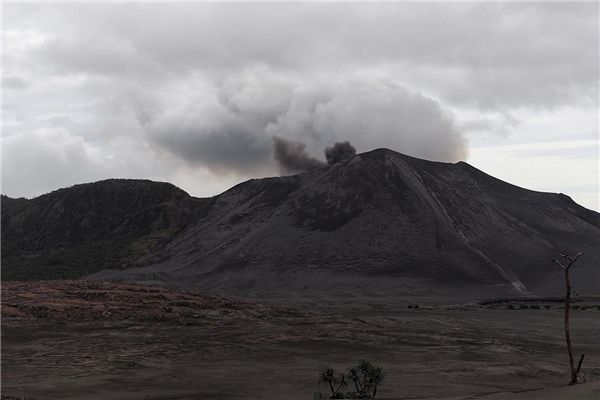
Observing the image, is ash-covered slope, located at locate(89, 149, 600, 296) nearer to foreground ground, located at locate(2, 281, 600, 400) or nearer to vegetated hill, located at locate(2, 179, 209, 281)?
vegetated hill, located at locate(2, 179, 209, 281)

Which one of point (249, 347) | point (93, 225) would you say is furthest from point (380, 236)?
point (93, 225)

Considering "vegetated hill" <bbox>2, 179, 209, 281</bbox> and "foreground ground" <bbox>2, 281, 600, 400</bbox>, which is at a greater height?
"vegetated hill" <bbox>2, 179, 209, 281</bbox>

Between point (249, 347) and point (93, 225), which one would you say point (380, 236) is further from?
point (93, 225)

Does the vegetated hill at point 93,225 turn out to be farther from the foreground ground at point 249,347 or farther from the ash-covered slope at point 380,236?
the foreground ground at point 249,347

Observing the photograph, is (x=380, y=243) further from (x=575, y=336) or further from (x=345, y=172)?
(x=575, y=336)

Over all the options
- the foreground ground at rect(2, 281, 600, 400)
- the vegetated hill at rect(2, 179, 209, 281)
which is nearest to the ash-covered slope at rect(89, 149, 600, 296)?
the vegetated hill at rect(2, 179, 209, 281)

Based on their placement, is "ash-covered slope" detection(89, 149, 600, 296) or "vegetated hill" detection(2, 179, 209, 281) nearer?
"ash-covered slope" detection(89, 149, 600, 296)
